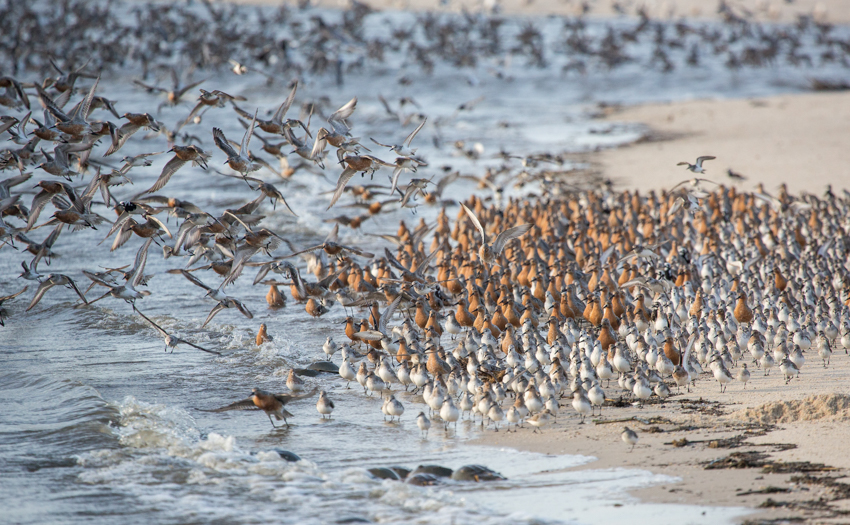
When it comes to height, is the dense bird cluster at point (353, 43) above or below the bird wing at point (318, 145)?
above

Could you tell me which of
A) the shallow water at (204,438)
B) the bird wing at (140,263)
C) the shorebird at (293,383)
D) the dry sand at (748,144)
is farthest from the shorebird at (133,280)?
the dry sand at (748,144)

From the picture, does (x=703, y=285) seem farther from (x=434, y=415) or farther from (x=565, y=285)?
(x=434, y=415)

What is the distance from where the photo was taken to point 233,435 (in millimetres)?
8227

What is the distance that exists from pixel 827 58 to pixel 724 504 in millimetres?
38992

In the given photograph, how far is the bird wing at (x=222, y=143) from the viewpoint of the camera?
9062 millimetres

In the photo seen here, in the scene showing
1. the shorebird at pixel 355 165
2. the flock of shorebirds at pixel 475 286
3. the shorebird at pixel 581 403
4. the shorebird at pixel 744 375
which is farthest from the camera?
the shorebird at pixel 355 165

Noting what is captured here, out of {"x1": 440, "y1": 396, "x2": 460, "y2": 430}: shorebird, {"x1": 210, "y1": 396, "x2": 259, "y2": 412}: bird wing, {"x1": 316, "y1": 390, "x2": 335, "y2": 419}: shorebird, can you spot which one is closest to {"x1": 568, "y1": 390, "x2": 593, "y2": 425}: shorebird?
{"x1": 440, "y1": 396, "x2": 460, "y2": 430}: shorebird

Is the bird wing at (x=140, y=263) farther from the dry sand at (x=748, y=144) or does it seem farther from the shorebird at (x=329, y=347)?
the dry sand at (x=748, y=144)

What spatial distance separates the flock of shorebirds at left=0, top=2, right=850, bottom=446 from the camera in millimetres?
8781

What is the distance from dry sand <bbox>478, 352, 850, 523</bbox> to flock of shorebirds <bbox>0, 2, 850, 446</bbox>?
189mm

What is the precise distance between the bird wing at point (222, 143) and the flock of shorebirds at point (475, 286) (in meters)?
0.03

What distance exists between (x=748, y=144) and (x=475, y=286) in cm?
1418

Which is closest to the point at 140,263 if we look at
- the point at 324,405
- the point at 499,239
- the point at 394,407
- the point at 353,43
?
the point at 324,405

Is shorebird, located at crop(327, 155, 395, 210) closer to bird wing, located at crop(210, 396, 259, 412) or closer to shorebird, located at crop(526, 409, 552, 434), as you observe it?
bird wing, located at crop(210, 396, 259, 412)
